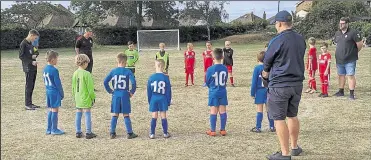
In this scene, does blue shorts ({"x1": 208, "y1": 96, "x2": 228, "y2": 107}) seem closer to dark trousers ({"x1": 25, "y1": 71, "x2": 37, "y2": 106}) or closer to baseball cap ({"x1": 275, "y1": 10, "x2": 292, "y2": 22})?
baseball cap ({"x1": 275, "y1": 10, "x2": 292, "y2": 22})

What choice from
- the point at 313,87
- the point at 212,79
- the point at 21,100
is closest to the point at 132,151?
the point at 212,79

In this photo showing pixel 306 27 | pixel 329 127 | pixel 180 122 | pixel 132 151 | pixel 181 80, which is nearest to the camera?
pixel 132 151

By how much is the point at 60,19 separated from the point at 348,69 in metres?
63.4

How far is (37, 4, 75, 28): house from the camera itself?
60.0m

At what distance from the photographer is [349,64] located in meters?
10.7

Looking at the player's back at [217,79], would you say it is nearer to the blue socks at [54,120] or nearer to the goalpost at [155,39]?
the blue socks at [54,120]

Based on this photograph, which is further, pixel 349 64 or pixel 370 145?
pixel 349 64

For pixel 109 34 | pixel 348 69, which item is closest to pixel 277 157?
pixel 348 69

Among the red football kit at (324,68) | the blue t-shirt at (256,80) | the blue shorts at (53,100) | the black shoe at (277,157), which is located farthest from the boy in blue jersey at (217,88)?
the red football kit at (324,68)

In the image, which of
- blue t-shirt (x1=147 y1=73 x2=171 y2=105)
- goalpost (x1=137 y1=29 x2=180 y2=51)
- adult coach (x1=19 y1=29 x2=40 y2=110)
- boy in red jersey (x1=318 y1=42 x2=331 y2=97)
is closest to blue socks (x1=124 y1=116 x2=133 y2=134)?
blue t-shirt (x1=147 y1=73 x2=171 y2=105)

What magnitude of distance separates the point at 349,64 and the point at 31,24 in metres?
49.9

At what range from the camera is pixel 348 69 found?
35.3ft

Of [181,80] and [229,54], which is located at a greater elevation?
[229,54]

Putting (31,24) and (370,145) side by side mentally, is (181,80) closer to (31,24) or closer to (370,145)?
(370,145)
